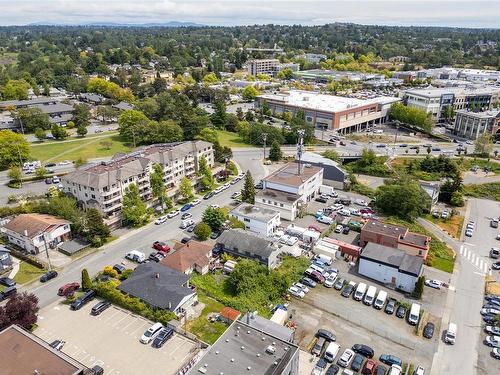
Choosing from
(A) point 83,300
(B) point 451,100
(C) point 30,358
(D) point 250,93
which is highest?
(B) point 451,100

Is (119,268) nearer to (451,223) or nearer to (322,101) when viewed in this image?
(451,223)

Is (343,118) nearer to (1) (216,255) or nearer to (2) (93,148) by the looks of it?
(2) (93,148)

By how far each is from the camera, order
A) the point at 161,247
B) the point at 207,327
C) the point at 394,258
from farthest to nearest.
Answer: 1. the point at 161,247
2. the point at 394,258
3. the point at 207,327

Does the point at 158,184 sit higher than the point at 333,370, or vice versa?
the point at 158,184

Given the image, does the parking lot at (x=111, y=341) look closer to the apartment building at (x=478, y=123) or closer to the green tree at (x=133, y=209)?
the green tree at (x=133, y=209)

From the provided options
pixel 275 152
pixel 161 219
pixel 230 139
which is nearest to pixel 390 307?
pixel 161 219

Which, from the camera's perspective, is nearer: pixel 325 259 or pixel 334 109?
pixel 325 259

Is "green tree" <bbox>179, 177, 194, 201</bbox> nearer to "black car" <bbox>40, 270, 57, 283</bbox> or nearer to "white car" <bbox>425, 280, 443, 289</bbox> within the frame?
"black car" <bbox>40, 270, 57, 283</bbox>
